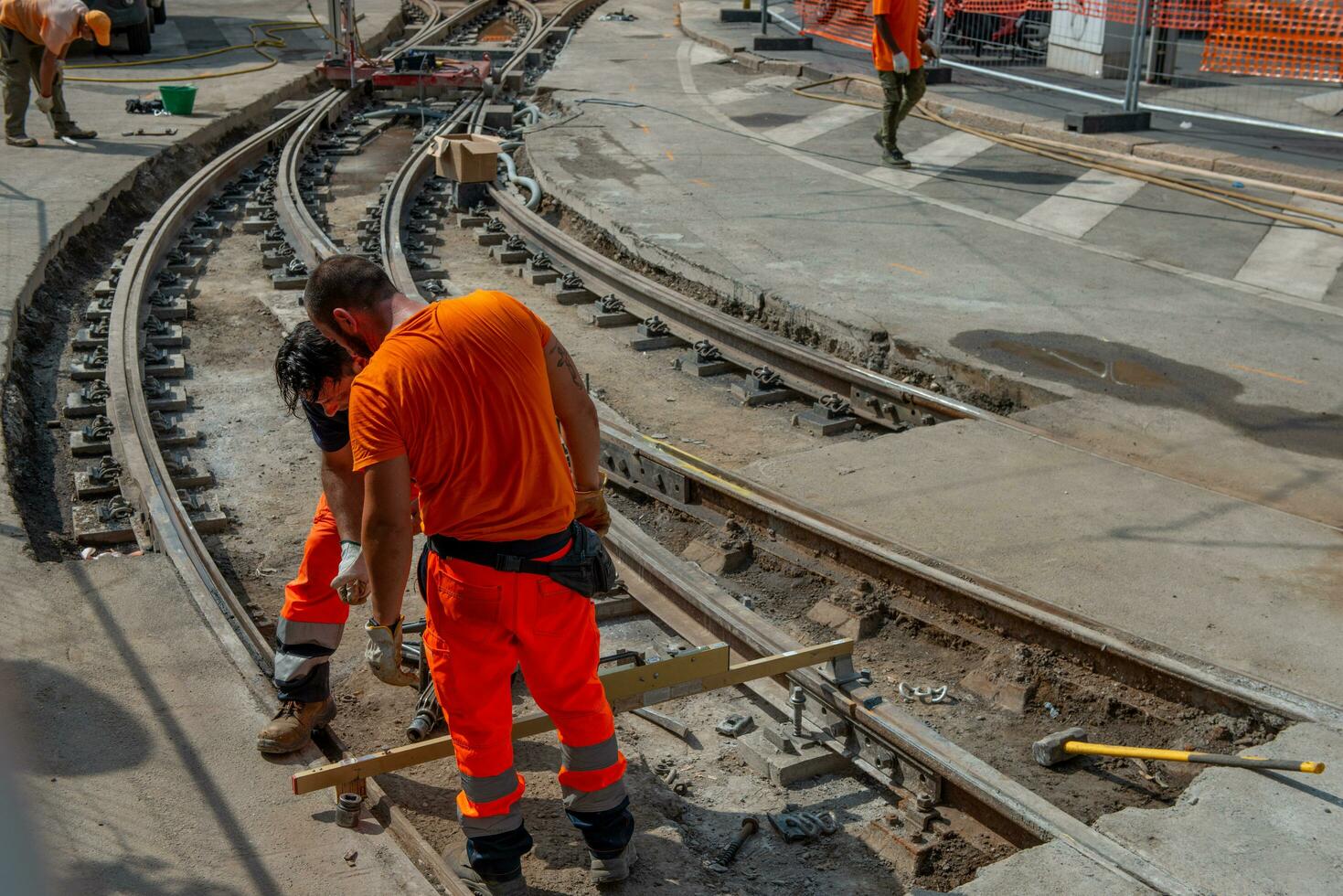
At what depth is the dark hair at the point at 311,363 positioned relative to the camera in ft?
14.3

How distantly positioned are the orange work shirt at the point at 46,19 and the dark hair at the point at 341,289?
39.9 ft

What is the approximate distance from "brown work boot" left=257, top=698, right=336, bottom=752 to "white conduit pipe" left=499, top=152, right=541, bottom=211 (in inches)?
354

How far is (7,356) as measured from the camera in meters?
8.89

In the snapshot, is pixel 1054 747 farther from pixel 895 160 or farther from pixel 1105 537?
pixel 895 160

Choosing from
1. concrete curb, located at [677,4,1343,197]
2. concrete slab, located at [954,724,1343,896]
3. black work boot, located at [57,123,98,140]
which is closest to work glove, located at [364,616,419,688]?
concrete slab, located at [954,724,1343,896]

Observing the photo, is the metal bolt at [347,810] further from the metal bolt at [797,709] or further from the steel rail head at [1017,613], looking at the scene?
the steel rail head at [1017,613]

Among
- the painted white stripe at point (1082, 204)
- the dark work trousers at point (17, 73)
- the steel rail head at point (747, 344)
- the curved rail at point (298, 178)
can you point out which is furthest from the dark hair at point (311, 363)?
the dark work trousers at point (17, 73)

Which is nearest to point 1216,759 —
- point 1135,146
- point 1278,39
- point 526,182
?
point 1135,146

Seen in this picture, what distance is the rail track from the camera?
14.8 feet

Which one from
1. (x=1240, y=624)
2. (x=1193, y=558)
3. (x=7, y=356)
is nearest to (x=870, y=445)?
(x=1193, y=558)

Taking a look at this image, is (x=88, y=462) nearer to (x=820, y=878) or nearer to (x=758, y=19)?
(x=820, y=878)

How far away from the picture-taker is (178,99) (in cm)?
1694

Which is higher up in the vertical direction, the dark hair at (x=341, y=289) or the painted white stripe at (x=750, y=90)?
the dark hair at (x=341, y=289)

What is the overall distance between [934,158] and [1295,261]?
4578mm
